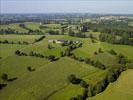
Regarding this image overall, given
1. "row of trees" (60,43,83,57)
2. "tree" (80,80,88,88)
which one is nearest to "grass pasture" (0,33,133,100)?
"tree" (80,80,88,88)

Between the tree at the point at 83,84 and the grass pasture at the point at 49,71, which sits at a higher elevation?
the tree at the point at 83,84

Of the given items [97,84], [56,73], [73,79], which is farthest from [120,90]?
[56,73]

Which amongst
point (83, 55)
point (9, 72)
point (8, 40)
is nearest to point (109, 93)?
point (9, 72)

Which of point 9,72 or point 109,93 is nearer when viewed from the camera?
point 109,93

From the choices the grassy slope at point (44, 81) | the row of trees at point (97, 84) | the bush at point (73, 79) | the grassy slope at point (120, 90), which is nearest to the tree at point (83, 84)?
the row of trees at point (97, 84)

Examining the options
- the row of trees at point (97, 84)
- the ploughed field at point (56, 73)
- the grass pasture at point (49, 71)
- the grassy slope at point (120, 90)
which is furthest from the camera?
the grass pasture at point (49, 71)

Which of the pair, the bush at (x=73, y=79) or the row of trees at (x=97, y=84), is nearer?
the row of trees at (x=97, y=84)

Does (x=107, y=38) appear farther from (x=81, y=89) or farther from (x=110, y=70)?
(x=81, y=89)

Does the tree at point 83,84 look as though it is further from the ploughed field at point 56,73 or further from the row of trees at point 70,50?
the row of trees at point 70,50
